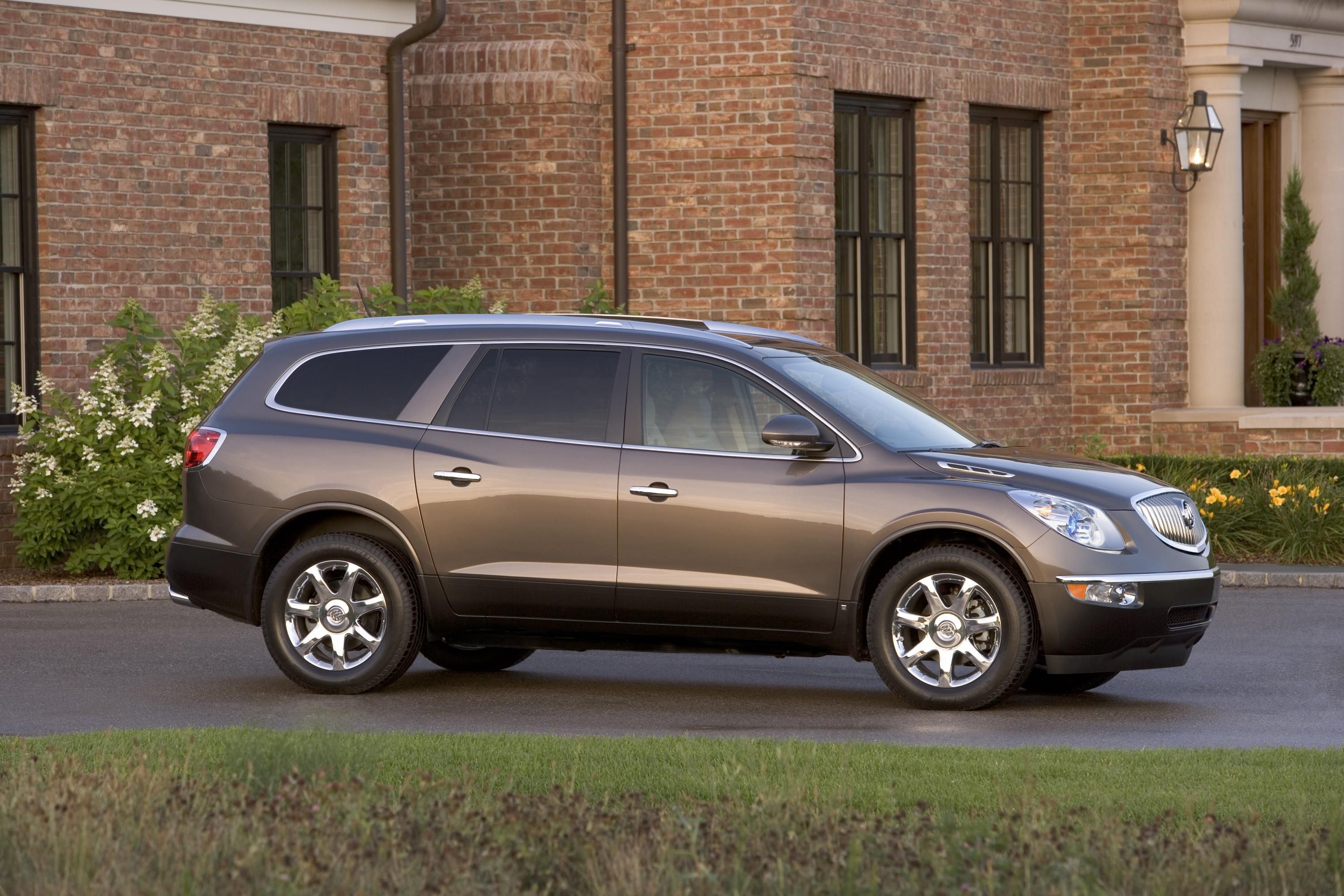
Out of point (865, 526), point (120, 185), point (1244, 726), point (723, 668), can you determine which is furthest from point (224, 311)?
point (1244, 726)

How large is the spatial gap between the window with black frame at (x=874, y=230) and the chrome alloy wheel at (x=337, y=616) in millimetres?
9730

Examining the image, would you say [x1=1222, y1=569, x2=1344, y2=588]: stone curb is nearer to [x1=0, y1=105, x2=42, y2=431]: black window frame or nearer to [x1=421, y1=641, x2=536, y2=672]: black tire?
[x1=421, y1=641, x2=536, y2=672]: black tire

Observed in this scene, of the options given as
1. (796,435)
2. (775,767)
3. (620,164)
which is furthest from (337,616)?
(620,164)

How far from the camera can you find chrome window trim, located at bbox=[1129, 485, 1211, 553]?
9773 mm

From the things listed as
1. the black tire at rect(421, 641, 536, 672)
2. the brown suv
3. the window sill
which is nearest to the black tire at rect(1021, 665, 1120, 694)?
the brown suv

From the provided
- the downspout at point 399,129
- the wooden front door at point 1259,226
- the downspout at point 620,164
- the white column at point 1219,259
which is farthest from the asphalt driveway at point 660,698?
the wooden front door at point 1259,226

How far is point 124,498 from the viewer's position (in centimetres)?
1476

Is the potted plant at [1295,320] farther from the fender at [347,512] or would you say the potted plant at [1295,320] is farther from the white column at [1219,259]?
the fender at [347,512]

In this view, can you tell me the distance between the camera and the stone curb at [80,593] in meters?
14.3

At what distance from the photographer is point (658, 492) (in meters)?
9.94

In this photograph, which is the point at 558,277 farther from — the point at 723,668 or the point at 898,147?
the point at 723,668

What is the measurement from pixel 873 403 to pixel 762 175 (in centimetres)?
815

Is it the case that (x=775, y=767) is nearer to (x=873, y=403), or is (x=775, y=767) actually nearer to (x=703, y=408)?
(x=703, y=408)

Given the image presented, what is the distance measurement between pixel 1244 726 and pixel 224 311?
28.7 ft
